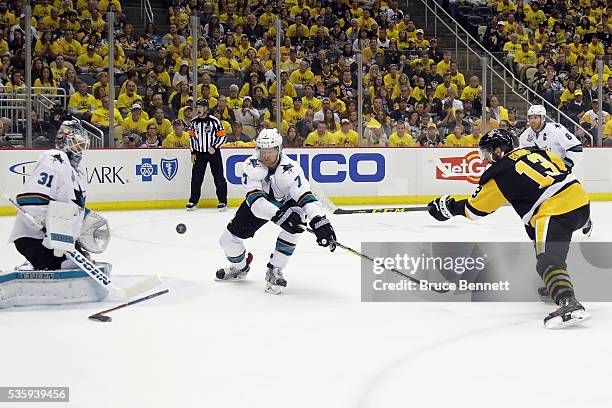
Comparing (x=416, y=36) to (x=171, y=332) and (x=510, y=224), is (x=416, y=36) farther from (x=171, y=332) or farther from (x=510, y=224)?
(x=171, y=332)

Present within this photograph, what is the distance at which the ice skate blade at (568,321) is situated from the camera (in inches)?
163

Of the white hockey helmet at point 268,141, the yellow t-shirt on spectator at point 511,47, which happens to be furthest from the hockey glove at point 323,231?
the yellow t-shirt on spectator at point 511,47

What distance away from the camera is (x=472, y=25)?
1480 cm

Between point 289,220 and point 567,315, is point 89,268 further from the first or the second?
point 567,315

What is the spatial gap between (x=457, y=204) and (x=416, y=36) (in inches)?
354

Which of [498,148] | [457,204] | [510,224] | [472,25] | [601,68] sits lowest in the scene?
[510,224]

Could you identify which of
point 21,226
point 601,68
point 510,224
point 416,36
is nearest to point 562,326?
point 21,226

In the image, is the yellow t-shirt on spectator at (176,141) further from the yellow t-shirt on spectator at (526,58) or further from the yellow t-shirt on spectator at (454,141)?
the yellow t-shirt on spectator at (526,58)

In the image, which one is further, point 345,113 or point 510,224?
point 345,113

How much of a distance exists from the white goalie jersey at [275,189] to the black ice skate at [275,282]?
326 mm

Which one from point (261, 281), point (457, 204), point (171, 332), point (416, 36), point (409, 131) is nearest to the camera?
point (171, 332)

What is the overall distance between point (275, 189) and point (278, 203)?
0.10 m

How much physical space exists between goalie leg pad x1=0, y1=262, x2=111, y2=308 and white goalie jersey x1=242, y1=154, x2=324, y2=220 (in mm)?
1030

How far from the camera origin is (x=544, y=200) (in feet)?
14.6
